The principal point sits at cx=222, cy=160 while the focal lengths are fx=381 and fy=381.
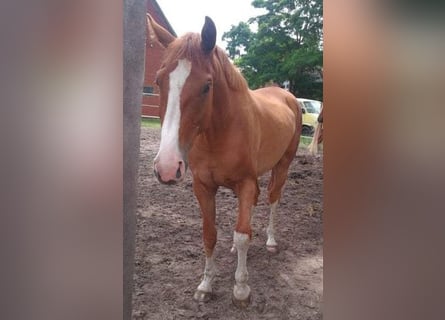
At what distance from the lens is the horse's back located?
1380 millimetres

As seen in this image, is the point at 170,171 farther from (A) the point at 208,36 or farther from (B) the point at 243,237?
(A) the point at 208,36

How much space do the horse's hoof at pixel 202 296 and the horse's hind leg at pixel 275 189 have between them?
264 mm

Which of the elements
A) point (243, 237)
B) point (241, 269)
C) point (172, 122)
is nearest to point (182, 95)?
point (172, 122)

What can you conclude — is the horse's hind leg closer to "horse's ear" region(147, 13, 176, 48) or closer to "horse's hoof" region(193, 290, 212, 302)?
"horse's hoof" region(193, 290, 212, 302)

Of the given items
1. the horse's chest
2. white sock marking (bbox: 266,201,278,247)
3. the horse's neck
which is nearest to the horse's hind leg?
white sock marking (bbox: 266,201,278,247)

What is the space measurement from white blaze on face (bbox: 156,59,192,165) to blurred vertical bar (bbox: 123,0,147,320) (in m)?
0.17

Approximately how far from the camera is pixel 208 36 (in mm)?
1240

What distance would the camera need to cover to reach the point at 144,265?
4.40 ft

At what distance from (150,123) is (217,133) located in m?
0.23
